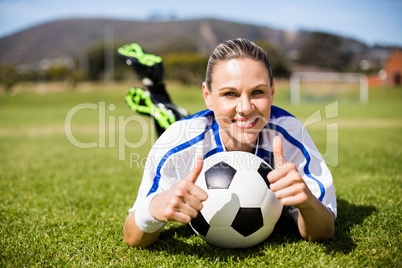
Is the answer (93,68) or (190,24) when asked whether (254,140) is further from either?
(190,24)

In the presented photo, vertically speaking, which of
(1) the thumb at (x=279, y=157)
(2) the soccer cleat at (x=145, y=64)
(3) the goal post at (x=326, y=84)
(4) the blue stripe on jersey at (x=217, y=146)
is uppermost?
(2) the soccer cleat at (x=145, y=64)

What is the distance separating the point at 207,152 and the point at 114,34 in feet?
594

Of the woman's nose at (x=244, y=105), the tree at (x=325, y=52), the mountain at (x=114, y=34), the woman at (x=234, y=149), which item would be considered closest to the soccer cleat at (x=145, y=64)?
the woman at (x=234, y=149)

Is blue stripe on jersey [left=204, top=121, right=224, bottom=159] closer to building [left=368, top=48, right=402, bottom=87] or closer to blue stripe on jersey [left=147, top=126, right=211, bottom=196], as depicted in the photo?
blue stripe on jersey [left=147, top=126, right=211, bottom=196]

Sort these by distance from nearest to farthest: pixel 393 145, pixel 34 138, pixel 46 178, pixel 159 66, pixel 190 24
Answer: pixel 159 66, pixel 46 178, pixel 393 145, pixel 34 138, pixel 190 24

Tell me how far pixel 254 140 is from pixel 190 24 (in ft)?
631

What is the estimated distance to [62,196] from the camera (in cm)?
409

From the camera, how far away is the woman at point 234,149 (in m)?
1.98

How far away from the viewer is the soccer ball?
7.36ft

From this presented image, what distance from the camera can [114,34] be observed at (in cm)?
17075

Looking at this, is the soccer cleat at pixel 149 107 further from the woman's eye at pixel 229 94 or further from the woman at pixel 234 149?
the woman's eye at pixel 229 94

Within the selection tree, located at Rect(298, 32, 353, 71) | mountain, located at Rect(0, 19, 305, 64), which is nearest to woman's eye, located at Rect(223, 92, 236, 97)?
tree, located at Rect(298, 32, 353, 71)

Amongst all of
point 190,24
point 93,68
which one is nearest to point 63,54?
point 190,24

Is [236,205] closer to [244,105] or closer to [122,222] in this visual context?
[244,105]
